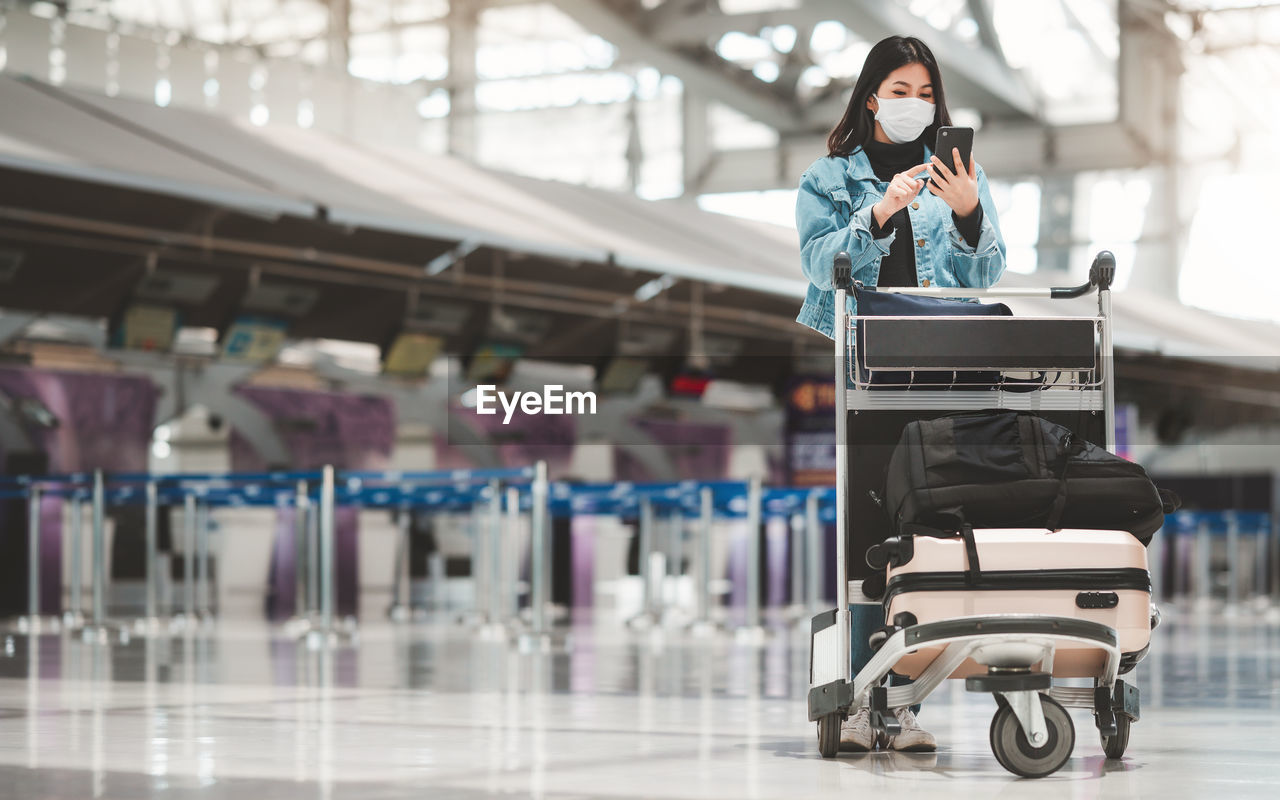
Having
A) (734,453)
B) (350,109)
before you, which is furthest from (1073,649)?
(734,453)

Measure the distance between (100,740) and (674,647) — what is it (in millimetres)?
4295

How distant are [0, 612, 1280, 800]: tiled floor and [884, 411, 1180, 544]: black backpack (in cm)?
42

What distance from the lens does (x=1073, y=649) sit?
2557 mm

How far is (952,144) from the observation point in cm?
271

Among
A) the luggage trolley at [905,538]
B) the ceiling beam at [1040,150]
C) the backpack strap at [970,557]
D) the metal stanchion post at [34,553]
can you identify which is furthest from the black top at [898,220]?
the ceiling beam at [1040,150]

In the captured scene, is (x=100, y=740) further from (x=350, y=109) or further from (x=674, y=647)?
(x=350, y=109)

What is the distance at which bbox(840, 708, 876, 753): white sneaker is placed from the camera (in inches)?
113

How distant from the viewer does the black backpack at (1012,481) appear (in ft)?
8.32

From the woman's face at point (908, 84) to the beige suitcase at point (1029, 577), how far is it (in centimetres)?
89

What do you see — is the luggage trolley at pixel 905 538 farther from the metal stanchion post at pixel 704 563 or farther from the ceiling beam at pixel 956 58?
the ceiling beam at pixel 956 58

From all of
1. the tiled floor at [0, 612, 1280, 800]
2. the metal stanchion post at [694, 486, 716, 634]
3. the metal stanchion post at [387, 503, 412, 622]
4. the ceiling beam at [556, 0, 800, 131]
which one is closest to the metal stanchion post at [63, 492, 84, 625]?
the metal stanchion post at [387, 503, 412, 622]

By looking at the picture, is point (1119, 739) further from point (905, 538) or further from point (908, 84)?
point (908, 84)

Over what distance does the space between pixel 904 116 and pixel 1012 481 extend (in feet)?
2.51

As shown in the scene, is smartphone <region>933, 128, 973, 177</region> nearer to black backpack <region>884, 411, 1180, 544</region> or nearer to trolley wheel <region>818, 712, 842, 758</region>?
black backpack <region>884, 411, 1180, 544</region>
